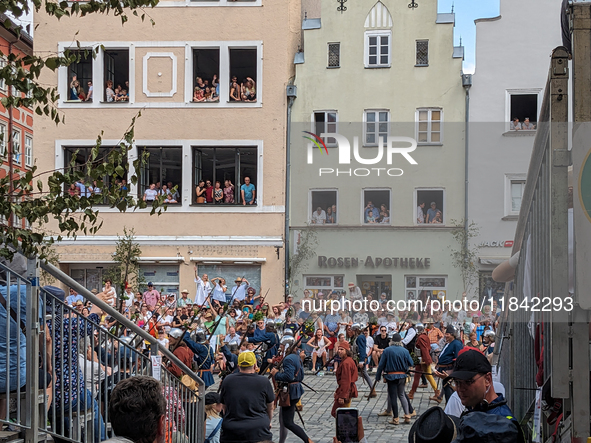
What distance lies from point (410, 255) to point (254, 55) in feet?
32.2

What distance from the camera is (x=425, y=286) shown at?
28.5 meters

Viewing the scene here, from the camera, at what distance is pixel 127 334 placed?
9195 millimetres

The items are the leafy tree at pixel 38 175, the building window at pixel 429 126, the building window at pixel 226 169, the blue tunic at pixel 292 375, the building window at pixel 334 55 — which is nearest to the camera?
the leafy tree at pixel 38 175

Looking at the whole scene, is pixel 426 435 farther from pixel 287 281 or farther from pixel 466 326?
pixel 287 281

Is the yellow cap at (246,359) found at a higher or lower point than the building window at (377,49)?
lower

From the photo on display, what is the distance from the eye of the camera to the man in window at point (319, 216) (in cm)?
2922

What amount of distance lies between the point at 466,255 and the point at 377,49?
8.70 m

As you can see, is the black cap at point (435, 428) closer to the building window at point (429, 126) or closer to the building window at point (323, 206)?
the building window at point (323, 206)

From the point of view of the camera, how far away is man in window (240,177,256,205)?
29234 mm

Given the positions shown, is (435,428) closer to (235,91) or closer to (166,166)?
(235,91)

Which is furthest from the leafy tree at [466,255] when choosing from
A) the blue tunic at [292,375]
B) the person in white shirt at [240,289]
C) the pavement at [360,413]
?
the blue tunic at [292,375]

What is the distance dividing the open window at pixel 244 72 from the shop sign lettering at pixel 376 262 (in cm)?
682

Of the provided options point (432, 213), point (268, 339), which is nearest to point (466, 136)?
point (432, 213)

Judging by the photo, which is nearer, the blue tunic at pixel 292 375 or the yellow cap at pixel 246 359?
the yellow cap at pixel 246 359
